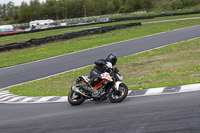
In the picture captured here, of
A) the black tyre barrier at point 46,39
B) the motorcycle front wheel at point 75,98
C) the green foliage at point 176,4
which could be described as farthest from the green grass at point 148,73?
the green foliage at point 176,4

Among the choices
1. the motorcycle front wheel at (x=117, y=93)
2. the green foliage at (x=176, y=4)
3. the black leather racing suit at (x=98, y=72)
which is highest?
the green foliage at (x=176, y=4)

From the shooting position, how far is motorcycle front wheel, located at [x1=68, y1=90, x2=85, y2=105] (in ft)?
27.9

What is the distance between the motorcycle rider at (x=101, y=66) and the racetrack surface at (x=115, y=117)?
0.74 metres

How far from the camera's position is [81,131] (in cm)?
570

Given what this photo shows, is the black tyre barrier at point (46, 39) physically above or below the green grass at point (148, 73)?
above

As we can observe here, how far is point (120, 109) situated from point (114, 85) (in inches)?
42.5

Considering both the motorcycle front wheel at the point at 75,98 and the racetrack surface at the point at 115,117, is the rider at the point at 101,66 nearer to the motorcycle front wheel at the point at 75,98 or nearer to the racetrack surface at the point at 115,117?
the motorcycle front wheel at the point at 75,98

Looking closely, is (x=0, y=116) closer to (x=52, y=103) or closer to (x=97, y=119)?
(x=52, y=103)

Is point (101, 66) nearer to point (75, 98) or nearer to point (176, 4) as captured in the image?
point (75, 98)

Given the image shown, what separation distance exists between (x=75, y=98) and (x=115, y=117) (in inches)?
101

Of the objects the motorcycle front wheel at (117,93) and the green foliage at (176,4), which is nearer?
the motorcycle front wheel at (117,93)

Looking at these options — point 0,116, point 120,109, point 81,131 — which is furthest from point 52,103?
point 81,131

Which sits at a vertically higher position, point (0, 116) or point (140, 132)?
point (140, 132)

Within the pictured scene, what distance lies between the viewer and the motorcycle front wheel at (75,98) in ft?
27.9
